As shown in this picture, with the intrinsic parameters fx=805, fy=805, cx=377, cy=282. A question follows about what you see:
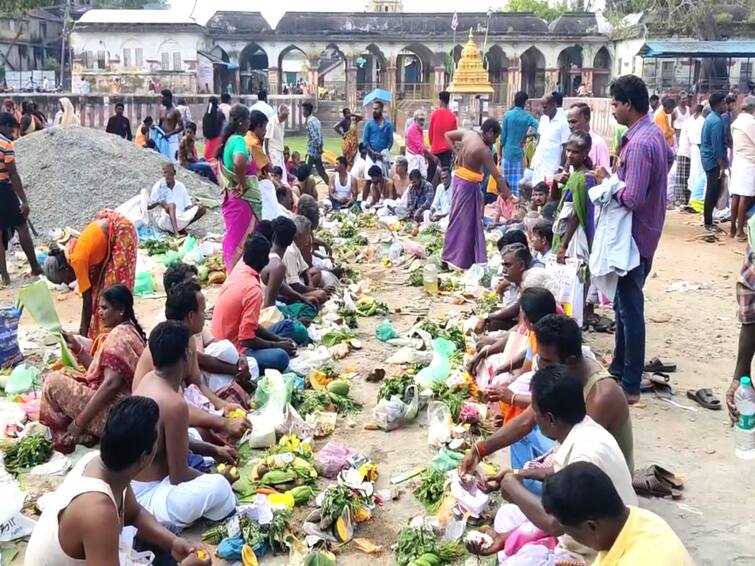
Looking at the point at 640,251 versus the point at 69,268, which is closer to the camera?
the point at 640,251

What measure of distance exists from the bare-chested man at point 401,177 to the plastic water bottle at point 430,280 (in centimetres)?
423

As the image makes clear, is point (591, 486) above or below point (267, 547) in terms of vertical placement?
above

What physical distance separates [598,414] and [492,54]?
35.7 meters

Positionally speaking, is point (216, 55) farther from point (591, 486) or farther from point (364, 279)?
point (591, 486)

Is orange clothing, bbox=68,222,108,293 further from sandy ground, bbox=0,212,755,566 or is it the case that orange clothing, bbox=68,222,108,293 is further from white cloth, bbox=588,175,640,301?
white cloth, bbox=588,175,640,301

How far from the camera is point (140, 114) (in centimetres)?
2452

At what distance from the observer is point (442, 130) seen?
1323 cm

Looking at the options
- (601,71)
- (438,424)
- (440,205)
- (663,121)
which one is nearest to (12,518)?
(438,424)

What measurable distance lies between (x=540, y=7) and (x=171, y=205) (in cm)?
4272

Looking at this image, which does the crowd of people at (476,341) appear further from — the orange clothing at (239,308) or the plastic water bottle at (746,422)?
the plastic water bottle at (746,422)

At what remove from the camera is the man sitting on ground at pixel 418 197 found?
481 inches

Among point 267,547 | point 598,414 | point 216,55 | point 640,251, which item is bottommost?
point 267,547

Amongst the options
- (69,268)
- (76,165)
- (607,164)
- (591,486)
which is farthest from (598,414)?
(76,165)

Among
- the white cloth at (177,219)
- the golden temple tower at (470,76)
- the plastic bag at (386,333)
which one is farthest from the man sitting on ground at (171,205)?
the golden temple tower at (470,76)
